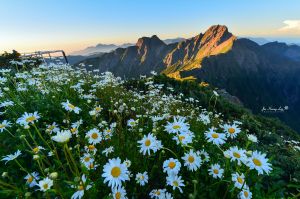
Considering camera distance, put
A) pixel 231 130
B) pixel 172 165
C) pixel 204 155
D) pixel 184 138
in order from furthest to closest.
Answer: pixel 204 155 → pixel 231 130 → pixel 184 138 → pixel 172 165

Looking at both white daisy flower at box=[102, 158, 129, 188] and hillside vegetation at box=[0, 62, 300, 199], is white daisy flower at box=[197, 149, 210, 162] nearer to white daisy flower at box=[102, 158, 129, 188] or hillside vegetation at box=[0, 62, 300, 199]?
hillside vegetation at box=[0, 62, 300, 199]

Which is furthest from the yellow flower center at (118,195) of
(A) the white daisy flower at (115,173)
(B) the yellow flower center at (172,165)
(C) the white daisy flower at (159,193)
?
(B) the yellow flower center at (172,165)

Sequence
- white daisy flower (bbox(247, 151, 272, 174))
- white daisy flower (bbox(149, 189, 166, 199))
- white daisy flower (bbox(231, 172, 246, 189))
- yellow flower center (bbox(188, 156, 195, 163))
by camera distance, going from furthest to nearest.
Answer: yellow flower center (bbox(188, 156, 195, 163))
white daisy flower (bbox(149, 189, 166, 199))
white daisy flower (bbox(231, 172, 246, 189))
white daisy flower (bbox(247, 151, 272, 174))

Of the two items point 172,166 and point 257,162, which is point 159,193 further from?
point 257,162

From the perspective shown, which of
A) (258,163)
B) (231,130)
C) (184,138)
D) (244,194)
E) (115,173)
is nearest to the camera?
(115,173)

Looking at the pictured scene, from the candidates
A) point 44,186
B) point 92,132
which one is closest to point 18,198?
point 44,186

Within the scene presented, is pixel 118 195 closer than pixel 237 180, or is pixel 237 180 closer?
pixel 118 195

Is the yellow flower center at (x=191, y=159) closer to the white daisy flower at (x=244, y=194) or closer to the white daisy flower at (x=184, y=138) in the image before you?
the white daisy flower at (x=184, y=138)

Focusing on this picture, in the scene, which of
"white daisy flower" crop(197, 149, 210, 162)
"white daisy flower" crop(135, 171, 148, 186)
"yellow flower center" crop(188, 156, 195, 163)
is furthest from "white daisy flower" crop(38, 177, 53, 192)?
"white daisy flower" crop(197, 149, 210, 162)

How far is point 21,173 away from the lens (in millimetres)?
3502

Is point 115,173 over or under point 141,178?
over

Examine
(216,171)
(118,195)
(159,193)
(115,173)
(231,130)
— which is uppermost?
(115,173)

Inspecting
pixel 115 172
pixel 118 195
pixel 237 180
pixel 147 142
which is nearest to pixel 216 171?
pixel 237 180

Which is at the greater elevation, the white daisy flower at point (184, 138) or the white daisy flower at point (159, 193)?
the white daisy flower at point (184, 138)
